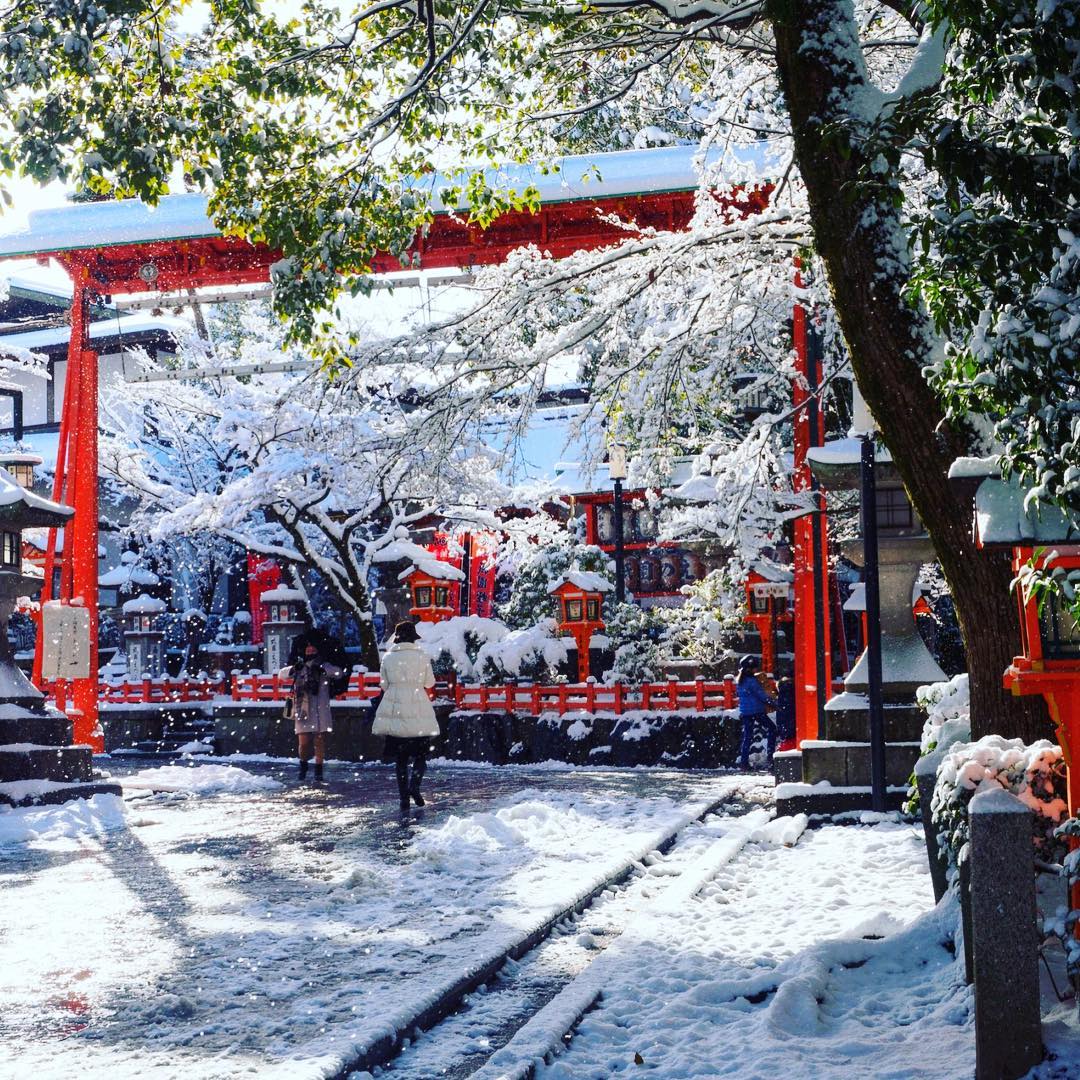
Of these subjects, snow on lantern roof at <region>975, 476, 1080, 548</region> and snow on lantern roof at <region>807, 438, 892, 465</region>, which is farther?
snow on lantern roof at <region>807, 438, 892, 465</region>

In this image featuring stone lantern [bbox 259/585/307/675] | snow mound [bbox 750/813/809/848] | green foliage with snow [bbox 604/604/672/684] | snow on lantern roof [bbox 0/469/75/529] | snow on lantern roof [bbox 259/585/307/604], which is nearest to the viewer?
snow mound [bbox 750/813/809/848]

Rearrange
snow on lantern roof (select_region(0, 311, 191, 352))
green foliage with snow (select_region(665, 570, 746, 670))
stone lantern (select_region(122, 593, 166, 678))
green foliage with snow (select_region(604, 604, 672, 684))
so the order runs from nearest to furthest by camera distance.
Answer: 1. green foliage with snow (select_region(604, 604, 672, 684))
2. green foliage with snow (select_region(665, 570, 746, 670))
3. stone lantern (select_region(122, 593, 166, 678))
4. snow on lantern roof (select_region(0, 311, 191, 352))

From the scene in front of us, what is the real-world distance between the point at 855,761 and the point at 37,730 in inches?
330

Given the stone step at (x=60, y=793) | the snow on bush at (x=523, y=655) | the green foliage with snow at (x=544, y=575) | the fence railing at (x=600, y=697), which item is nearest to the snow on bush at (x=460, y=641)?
the snow on bush at (x=523, y=655)

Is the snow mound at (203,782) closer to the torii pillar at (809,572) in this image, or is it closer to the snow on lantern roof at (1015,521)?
the torii pillar at (809,572)

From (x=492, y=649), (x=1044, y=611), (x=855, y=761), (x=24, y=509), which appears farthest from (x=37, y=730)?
(x=1044, y=611)

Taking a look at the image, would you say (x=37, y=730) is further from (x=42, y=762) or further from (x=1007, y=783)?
(x=1007, y=783)

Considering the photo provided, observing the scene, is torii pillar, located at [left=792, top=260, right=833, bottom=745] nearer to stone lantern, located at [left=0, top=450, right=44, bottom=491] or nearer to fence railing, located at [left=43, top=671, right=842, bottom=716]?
fence railing, located at [left=43, top=671, right=842, bottom=716]

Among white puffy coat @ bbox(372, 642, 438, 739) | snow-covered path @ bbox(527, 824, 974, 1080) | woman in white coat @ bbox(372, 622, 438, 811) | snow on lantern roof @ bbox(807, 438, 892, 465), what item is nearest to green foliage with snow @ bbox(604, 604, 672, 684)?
woman in white coat @ bbox(372, 622, 438, 811)

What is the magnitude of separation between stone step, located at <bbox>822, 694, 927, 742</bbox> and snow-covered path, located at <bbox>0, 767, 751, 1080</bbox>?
1.67 meters

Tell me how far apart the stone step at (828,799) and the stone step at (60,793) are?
7245 mm

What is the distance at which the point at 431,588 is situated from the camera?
22.7 metres

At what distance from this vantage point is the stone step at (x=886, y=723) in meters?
9.99

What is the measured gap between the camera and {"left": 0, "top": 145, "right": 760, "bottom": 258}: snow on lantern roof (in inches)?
563
